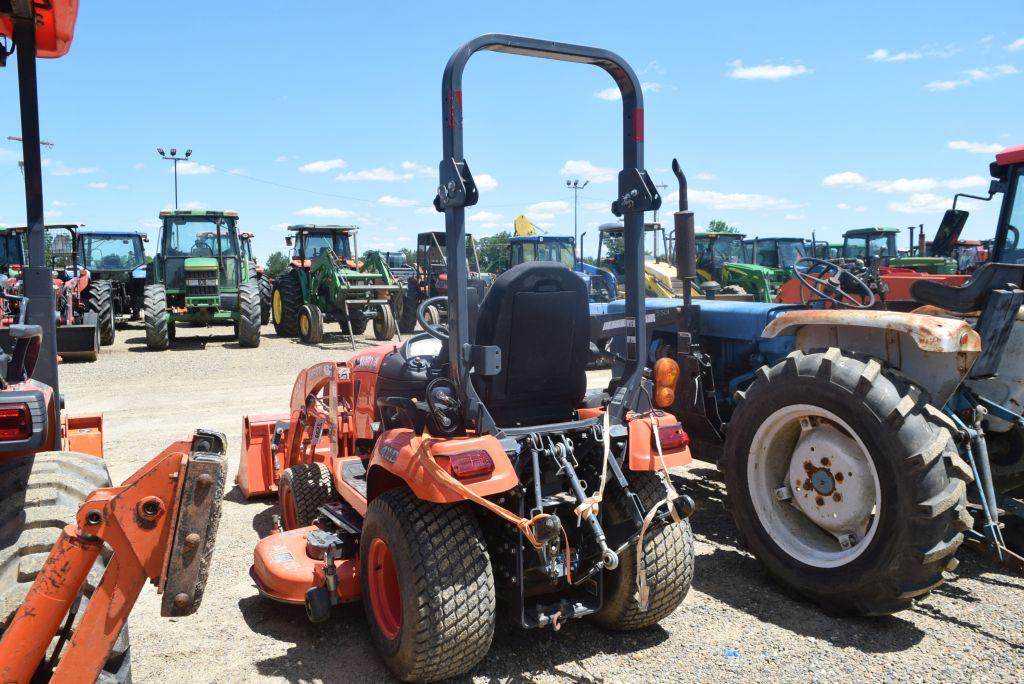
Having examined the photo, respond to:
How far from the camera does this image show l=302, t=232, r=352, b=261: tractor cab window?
1802cm

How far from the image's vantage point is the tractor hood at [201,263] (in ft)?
49.9

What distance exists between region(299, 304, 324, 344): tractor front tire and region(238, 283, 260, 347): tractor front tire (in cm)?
118

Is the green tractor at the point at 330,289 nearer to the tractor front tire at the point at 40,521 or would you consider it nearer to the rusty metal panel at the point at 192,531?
the tractor front tire at the point at 40,521

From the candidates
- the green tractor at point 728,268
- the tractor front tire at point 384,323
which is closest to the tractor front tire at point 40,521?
the tractor front tire at point 384,323

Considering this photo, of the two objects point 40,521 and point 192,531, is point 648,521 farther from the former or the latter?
point 40,521

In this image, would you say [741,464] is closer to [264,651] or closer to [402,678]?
[402,678]

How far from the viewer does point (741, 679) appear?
10.5 feet

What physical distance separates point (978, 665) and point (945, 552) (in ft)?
1.48

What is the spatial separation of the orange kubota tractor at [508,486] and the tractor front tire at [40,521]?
3.26 feet

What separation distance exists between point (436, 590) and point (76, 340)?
1173cm

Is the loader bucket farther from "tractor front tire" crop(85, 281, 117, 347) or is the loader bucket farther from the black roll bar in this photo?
the black roll bar

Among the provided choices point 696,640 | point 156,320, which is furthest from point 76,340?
→ point 696,640

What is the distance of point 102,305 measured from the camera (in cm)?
1470

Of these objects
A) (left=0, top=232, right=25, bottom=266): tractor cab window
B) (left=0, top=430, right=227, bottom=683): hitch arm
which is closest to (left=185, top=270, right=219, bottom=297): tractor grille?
(left=0, top=232, right=25, bottom=266): tractor cab window
